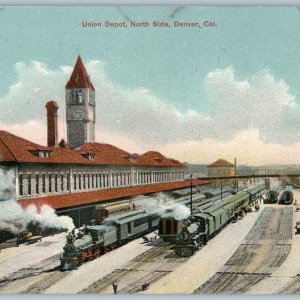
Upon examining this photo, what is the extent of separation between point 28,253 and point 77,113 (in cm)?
690

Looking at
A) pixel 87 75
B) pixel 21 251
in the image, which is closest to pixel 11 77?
pixel 87 75

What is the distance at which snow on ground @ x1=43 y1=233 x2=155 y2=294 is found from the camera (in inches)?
675

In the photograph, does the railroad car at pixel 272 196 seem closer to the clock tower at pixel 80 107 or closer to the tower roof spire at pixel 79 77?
the clock tower at pixel 80 107

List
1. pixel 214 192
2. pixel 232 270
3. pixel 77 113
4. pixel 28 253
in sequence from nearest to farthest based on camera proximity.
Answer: pixel 232 270, pixel 77 113, pixel 28 253, pixel 214 192

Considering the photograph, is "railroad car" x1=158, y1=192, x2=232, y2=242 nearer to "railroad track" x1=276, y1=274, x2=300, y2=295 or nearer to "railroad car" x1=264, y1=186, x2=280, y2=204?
"railroad track" x1=276, y1=274, x2=300, y2=295

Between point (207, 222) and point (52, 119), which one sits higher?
point (52, 119)

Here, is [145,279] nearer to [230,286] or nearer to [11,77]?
[230,286]

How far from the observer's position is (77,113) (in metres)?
18.6

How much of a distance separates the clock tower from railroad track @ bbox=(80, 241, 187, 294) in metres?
5.76

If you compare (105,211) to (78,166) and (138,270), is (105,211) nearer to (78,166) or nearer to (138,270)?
(78,166)

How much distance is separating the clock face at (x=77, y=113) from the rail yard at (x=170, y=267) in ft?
17.9

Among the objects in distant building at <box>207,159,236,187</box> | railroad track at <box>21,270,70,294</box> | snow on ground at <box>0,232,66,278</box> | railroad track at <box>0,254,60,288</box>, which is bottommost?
railroad track at <box>21,270,70,294</box>

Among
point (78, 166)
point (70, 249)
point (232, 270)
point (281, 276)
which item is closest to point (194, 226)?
point (232, 270)

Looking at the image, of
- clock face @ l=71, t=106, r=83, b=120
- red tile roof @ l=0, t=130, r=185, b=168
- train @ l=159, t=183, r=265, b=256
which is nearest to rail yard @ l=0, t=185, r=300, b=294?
train @ l=159, t=183, r=265, b=256
